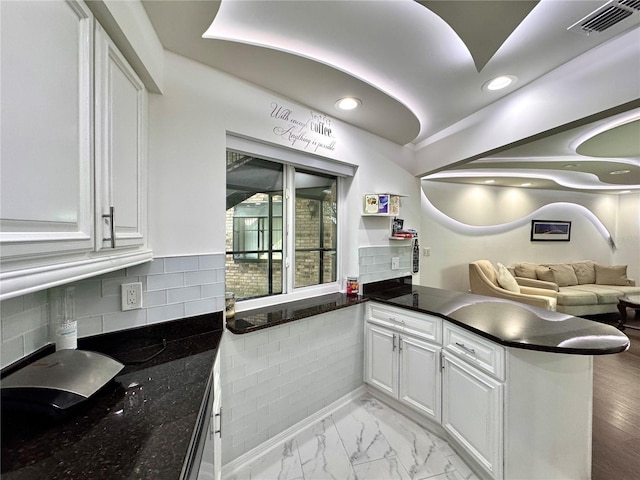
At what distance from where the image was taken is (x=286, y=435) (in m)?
1.86

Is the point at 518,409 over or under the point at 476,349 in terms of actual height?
under

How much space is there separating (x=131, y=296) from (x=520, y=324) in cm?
212

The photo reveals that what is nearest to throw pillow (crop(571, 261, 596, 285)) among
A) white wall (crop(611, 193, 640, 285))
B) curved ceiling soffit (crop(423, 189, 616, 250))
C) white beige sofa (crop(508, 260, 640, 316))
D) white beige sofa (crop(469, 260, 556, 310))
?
white beige sofa (crop(508, 260, 640, 316))

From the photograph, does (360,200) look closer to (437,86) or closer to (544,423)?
(437,86)

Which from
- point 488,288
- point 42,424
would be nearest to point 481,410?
point 42,424

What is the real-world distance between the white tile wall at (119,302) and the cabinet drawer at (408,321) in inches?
51.2

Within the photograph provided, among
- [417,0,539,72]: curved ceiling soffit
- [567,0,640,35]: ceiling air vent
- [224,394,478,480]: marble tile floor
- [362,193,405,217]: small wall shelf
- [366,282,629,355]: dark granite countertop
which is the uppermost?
[567,0,640,35]: ceiling air vent

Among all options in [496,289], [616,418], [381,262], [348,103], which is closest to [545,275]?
[496,289]

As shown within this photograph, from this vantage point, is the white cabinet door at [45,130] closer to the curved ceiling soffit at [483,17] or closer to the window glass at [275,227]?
the window glass at [275,227]

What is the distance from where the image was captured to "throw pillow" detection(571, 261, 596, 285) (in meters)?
5.07

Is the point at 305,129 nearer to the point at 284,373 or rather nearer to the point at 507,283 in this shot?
the point at 284,373

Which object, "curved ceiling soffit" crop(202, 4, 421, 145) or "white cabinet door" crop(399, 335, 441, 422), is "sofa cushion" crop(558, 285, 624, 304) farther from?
"curved ceiling soffit" crop(202, 4, 421, 145)

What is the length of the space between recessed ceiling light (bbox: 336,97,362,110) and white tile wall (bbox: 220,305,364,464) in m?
1.60

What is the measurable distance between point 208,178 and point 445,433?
7.68 ft
